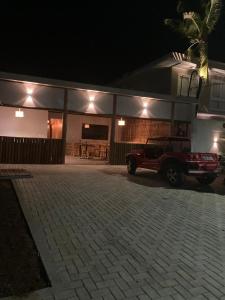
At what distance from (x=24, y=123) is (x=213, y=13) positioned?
1316cm

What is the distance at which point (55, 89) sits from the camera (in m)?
14.2

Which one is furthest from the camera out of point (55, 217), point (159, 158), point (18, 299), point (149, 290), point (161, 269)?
point (159, 158)

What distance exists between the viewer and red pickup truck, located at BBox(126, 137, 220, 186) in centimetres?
1023

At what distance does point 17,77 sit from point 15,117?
203cm

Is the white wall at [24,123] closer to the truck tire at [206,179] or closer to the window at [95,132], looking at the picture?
the window at [95,132]

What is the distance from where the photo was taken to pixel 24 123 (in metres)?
14.4

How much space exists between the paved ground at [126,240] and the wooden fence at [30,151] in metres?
4.77

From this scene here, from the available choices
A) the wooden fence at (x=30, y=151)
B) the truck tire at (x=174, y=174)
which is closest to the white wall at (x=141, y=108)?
Answer: the wooden fence at (x=30, y=151)

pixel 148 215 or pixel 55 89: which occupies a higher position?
pixel 55 89

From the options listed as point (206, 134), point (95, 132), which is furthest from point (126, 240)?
point (95, 132)

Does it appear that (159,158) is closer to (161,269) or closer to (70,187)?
(70,187)

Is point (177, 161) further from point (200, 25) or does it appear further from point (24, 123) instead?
point (200, 25)

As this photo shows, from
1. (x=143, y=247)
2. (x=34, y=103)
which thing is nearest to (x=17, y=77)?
(x=34, y=103)

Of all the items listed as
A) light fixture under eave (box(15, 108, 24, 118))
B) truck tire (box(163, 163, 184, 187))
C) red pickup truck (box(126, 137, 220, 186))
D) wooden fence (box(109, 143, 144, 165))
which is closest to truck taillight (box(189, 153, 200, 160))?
red pickup truck (box(126, 137, 220, 186))
